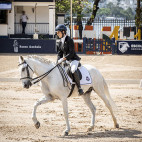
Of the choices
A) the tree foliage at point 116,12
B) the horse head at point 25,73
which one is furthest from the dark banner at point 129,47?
the tree foliage at point 116,12

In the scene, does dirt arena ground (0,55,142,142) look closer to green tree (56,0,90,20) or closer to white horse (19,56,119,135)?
white horse (19,56,119,135)

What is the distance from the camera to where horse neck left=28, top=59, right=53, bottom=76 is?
10.2 m

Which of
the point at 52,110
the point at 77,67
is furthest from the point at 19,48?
the point at 77,67

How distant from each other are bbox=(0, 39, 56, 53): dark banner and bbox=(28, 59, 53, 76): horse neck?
24973 millimetres

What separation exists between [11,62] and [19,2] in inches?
623

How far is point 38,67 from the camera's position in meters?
10.3

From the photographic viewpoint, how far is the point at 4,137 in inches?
387

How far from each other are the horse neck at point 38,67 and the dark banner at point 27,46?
2497 centimetres

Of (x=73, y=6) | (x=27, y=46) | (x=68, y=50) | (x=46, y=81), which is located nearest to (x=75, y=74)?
(x=68, y=50)

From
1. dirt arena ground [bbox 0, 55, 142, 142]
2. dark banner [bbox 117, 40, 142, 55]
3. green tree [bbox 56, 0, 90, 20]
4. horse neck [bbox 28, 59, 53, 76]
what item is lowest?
dirt arena ground [bbox 0, 55, 142, 142]

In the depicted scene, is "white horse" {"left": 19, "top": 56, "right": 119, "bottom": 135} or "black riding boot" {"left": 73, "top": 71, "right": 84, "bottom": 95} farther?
"black riding boot" {"left": 73, "top": 71, "right": 84, "bottom": 95}

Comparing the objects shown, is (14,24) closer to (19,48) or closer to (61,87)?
(19,48)

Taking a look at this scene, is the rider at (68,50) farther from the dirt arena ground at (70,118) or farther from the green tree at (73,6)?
the green tree at (73,6)

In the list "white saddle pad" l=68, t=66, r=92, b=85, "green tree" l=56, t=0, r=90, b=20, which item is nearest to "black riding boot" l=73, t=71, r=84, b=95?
"white saddle pad" l=68, t=66, r=92, b=85
